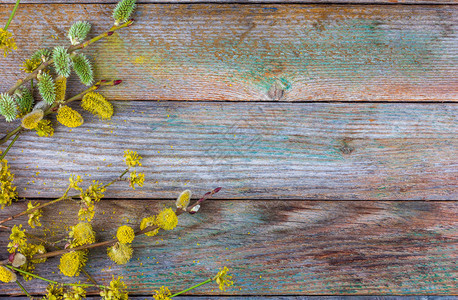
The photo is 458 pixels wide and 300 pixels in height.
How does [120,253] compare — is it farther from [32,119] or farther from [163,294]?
[32,119]

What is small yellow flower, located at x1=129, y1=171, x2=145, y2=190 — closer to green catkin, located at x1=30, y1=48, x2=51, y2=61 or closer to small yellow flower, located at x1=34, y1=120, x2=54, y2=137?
small yellow flower, located at x1=34, y1=120, x2=54, y2=137

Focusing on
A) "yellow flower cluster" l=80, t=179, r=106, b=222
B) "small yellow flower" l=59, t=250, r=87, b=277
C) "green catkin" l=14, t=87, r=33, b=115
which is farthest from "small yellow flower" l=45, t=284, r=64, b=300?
"green catkin" l=14, t=87, r=33, b=115

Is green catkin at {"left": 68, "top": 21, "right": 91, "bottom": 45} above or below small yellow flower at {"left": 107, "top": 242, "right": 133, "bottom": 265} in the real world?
above

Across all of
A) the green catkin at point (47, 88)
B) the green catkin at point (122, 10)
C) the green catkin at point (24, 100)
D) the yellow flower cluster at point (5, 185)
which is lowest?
the yellow flower cluster at point (5, 185)

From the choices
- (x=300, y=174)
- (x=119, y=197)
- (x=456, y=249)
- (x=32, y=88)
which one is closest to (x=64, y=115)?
(x=32, y=88)

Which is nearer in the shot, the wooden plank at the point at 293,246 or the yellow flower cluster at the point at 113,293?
the yellow flower cluster at the point at 113,293

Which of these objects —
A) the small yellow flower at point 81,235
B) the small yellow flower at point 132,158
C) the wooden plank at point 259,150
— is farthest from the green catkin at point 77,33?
the small yellow flower at point 81,235

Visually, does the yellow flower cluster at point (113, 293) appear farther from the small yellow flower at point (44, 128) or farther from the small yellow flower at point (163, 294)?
the small yellow flower at point (44, 128)
